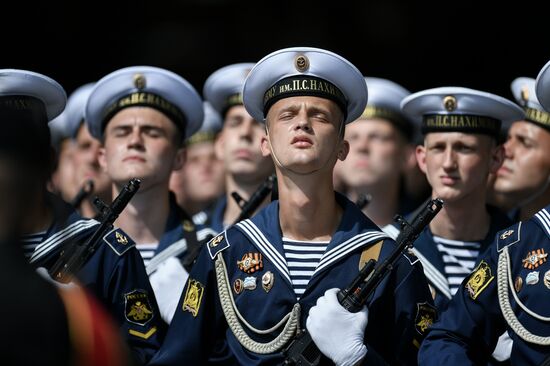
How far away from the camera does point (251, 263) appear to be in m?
7.24

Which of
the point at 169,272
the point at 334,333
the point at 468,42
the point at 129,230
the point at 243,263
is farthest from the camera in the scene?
the point at 468,42

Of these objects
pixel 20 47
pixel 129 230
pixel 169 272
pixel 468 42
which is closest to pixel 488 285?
pixel 169 272

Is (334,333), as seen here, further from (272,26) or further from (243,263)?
(272,26)

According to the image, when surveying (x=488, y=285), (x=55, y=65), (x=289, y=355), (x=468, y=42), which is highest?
(x=468, y=42)

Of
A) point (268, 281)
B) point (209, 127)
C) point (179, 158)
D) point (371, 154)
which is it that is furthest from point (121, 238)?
point (209, 127)

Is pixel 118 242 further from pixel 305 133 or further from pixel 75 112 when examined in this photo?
pixel 75 112

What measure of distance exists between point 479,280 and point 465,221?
1.92 metres

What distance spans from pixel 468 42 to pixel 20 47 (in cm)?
473

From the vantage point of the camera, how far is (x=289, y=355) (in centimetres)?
685

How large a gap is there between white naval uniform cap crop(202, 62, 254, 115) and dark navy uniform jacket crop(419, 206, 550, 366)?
13.8 ft

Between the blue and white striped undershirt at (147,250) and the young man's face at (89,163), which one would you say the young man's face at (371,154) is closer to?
the young man's face at (89,163)

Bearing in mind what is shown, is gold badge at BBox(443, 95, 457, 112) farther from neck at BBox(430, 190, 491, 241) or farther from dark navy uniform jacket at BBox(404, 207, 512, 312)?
dark navy uniform jacket at BBox(404, 207, 512, 312)

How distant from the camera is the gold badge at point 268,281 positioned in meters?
7.14

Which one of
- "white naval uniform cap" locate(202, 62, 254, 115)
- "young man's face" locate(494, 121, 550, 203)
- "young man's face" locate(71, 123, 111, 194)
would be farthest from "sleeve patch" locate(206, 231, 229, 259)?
"young man's face" locate(71, 123, 111, 194)
